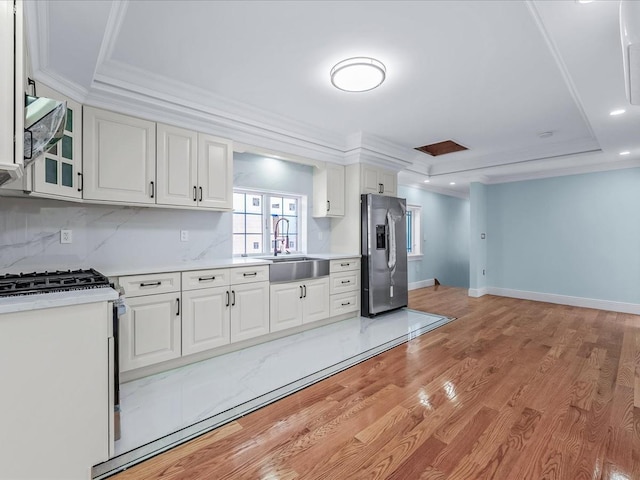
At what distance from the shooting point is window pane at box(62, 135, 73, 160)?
227cm

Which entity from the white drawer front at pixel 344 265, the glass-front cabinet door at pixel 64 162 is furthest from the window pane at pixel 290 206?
the glass-front cabinet door at pixel 64 162

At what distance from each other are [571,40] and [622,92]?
1087 mm

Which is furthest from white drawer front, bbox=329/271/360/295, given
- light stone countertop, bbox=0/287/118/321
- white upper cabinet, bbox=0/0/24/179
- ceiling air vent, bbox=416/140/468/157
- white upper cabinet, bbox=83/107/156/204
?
white upper cabinet, bbox=0/0/24/179

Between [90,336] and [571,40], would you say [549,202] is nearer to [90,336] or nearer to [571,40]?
[571,40]

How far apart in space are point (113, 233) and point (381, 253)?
3.21 meters

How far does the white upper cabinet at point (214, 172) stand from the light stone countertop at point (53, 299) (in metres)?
1.60

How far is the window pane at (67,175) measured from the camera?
2.25 m

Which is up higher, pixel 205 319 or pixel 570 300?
pixel 205 319

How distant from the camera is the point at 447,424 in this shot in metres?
1.97

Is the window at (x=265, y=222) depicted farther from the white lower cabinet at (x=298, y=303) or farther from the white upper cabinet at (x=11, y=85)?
the white upper cabinet at (x=11, y=85)

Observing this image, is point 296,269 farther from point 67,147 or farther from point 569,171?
point 569,171

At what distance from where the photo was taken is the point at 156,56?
235cm

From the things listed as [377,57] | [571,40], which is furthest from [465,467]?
[377,57]

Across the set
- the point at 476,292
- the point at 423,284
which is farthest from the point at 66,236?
the point at 423,284
